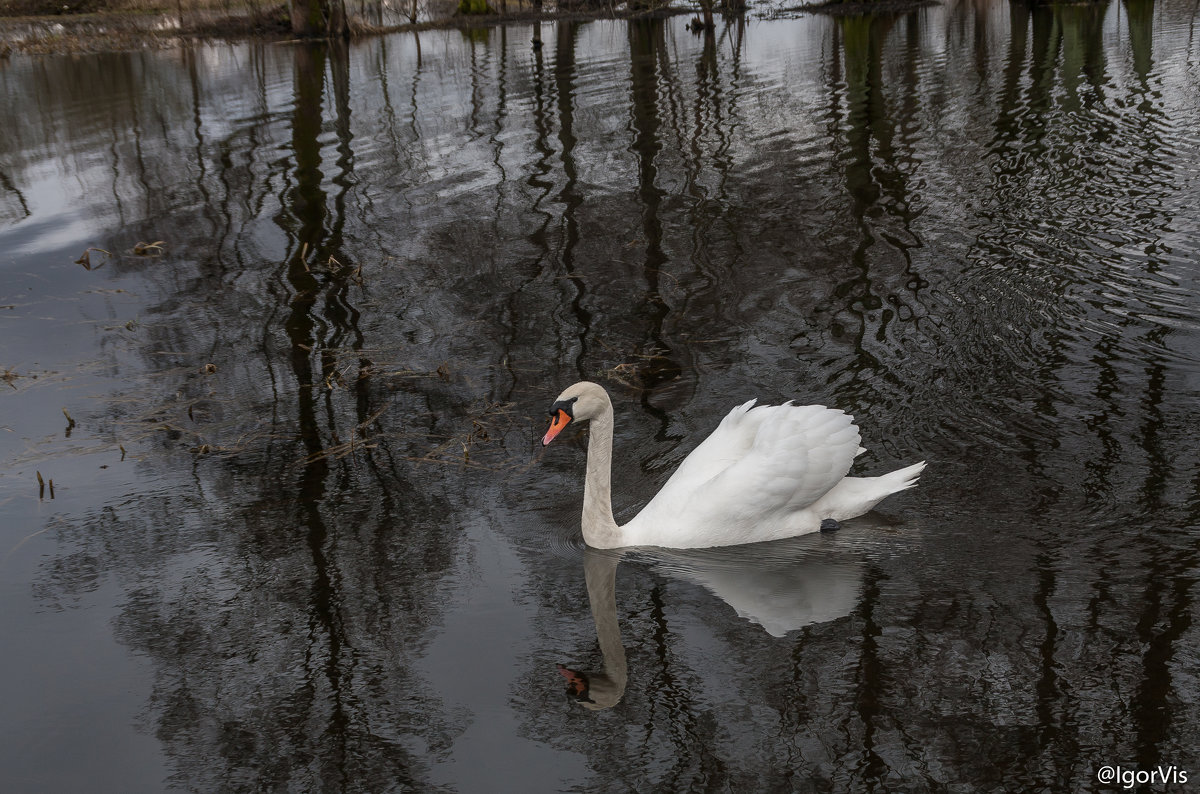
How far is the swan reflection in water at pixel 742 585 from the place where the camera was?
4.89m

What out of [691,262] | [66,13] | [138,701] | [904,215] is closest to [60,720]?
[138,701]

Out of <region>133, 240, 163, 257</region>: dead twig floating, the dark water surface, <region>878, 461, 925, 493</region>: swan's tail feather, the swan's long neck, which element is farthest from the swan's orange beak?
<region>133, 240, 163, 257</region>: dead twig floating

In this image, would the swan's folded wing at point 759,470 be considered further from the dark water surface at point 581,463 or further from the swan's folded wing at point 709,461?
the dark water surface at point 581,463

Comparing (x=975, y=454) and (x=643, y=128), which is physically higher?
(x=643, y=128)

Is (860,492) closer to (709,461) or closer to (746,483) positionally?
(746,483)

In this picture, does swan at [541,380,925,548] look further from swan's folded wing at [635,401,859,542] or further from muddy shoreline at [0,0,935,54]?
muddy shoreline at [0,0,935,54]

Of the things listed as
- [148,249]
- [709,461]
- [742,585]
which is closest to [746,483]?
[709,461]

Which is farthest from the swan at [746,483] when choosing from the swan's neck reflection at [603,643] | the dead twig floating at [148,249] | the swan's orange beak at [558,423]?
the dead twig floating at [148,249]

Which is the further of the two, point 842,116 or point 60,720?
point 842,116

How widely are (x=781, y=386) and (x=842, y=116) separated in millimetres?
11418

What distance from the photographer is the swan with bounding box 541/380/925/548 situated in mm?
5793

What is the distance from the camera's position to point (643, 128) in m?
17.3

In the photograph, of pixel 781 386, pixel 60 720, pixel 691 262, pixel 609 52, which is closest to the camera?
pixel 60 720

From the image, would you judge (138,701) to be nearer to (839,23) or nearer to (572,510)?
(572,510)
